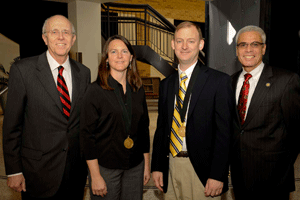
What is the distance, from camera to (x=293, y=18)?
336 centimetres

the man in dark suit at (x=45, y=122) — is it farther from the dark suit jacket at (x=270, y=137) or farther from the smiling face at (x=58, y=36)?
the dark suit jacket at (x=270, y=137)

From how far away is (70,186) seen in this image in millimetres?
1745

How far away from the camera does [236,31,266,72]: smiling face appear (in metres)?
1.89

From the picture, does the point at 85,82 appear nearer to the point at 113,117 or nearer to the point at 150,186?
the point at 113,117

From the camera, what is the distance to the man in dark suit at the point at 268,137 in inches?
68.9

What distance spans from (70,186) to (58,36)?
3.64 ft

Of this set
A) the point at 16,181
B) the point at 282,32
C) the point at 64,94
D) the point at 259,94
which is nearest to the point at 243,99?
the point at 259,94

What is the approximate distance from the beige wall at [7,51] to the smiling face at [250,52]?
25.4ft

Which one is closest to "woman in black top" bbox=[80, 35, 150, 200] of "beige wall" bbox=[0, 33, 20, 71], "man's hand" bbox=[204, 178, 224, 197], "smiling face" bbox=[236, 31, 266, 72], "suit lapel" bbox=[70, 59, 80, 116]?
"suit lapel" bbox=[70, 59, 80, 116]

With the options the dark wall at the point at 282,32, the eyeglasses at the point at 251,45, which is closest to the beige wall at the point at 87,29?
the dark wall at the point at 282,32

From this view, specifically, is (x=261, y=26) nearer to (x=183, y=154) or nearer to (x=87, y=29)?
(x=183, y=154)

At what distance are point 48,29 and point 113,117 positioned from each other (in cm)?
81

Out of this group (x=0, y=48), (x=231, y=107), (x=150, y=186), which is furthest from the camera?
(x=0, y=48)

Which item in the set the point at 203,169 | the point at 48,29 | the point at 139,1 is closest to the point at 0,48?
the point at 139,1
